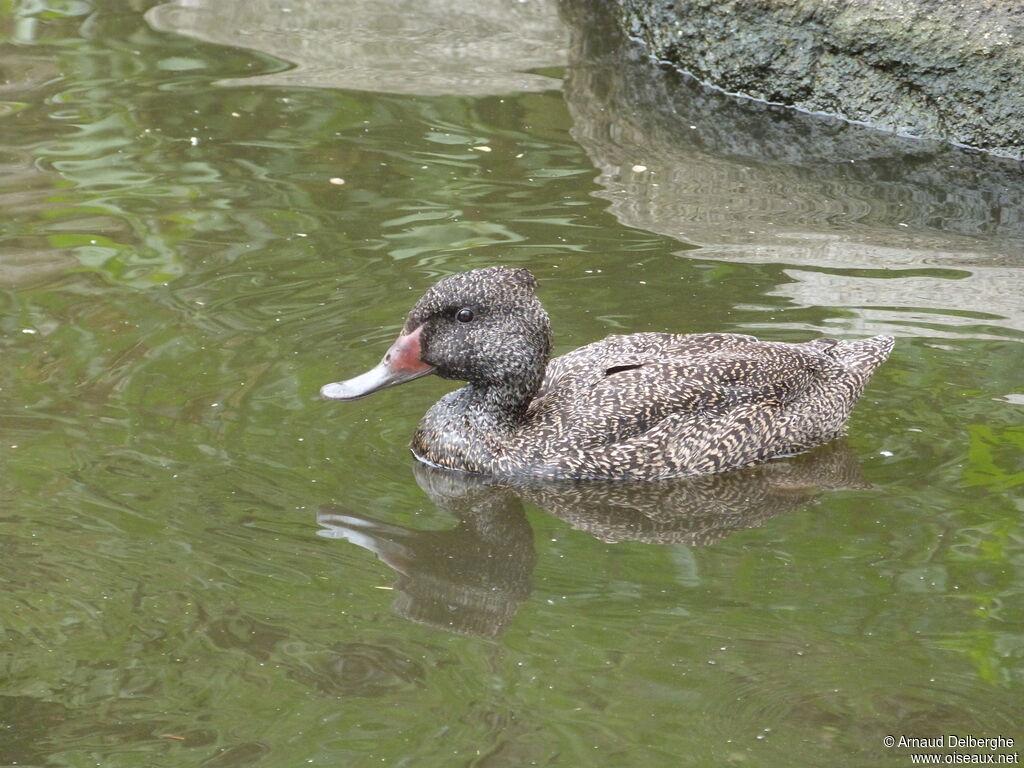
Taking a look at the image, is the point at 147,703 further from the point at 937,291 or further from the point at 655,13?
the point at 655,13

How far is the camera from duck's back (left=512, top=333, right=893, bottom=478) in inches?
309

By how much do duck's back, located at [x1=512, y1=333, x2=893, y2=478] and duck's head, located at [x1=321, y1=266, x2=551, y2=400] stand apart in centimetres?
35

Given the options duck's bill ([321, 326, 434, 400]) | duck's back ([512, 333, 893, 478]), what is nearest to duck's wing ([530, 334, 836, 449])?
duck's back ([512, 333, 893, 478])

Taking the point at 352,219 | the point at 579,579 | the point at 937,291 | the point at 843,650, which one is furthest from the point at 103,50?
the point at 843,650

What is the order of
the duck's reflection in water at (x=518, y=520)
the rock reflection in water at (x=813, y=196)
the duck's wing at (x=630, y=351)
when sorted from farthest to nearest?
the rock reflection in water at (x=813, y=196), the duck's wing at (x=630, y=351), the duck's reflection in water at (x=518, y=520)

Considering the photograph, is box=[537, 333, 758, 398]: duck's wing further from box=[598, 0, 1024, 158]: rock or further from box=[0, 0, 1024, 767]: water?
box=[598, 0, 1024, 158]: rock

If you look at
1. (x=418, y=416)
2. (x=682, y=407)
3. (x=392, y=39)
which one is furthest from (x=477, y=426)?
(x=392, y=39)

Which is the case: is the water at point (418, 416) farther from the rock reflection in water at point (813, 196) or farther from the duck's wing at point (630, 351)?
the duck's wing at point (630, 351)

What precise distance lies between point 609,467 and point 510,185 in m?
4.02

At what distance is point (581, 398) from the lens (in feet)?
26.4

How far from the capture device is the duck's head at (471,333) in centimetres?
785

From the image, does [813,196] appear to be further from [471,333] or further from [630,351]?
[471,333]

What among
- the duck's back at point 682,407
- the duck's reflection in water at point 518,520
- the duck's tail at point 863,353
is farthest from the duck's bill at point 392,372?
the duck's tail at point 863,353

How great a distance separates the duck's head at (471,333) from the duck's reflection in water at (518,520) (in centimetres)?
54
